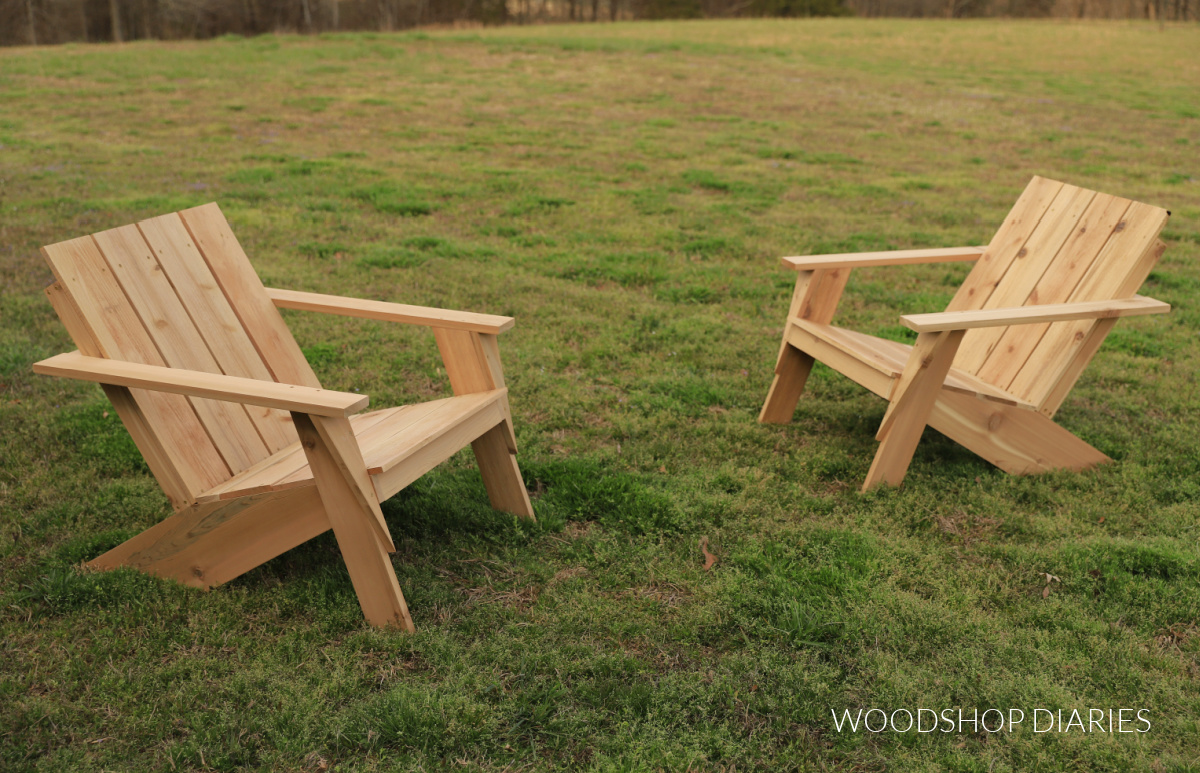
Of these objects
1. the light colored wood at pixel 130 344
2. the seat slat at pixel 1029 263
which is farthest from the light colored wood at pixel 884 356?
the light colored wood at pixel 130 344

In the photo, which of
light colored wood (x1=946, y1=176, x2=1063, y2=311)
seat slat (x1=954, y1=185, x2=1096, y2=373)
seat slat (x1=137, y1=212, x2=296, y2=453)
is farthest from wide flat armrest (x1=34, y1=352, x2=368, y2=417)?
light colored wood (x1=946, y1=176, x2=1063, y2=311)

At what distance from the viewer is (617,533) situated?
2826 millimetres

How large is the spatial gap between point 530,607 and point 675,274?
346cm

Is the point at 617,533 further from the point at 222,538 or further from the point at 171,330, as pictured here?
the point at 171,330

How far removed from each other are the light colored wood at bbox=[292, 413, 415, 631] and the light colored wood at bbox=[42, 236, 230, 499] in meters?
0.45

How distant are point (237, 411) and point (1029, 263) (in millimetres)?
3331

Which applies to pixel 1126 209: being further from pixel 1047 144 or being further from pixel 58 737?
pixel 1047 144

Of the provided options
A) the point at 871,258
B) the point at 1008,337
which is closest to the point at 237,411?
the point at 871,258

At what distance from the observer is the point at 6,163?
7.75 meters

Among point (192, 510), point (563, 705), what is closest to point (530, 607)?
point (563, 705)

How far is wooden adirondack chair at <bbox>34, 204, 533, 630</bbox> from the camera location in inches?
85.0

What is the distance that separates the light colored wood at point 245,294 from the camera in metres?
2.89

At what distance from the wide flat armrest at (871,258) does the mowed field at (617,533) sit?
74cm

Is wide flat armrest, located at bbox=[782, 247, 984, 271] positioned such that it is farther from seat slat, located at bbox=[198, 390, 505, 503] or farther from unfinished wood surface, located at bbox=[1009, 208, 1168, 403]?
seat slat, located at bbox=[198, 390, 505, 503]
